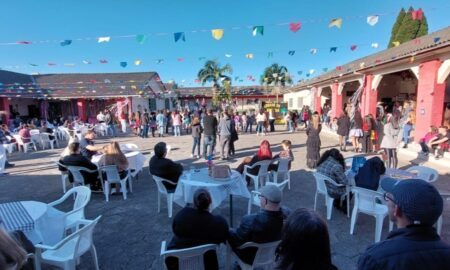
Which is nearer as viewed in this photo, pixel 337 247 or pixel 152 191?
pixel 337 247

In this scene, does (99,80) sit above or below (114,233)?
above

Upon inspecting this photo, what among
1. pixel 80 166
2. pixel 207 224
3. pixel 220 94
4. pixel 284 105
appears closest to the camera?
pixel 207 224

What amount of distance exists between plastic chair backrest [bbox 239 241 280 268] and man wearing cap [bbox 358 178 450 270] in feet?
3.79

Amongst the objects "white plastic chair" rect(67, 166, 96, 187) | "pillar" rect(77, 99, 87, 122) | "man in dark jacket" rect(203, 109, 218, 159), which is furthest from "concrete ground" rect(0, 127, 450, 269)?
"pillar" rect(77, 99, 87, 122)

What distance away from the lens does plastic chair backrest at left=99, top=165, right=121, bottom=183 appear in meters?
5.07

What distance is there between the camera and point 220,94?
29656 mm

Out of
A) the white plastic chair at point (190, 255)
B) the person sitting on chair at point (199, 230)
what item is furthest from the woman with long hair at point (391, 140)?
the white plastic chair at point (190, 255)

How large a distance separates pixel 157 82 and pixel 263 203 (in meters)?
26.4

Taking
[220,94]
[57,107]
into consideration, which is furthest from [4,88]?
[220,94]

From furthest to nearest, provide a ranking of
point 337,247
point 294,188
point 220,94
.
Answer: point 220,94, point 294,188, point 337,247

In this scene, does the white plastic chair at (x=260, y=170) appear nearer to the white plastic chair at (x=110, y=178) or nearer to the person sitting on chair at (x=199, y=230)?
the white plastic chair at (x=110, y=178)

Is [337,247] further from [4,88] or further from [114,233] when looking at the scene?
[4,88]

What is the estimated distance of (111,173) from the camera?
16.9ft

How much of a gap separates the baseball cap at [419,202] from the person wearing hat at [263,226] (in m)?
1.23
